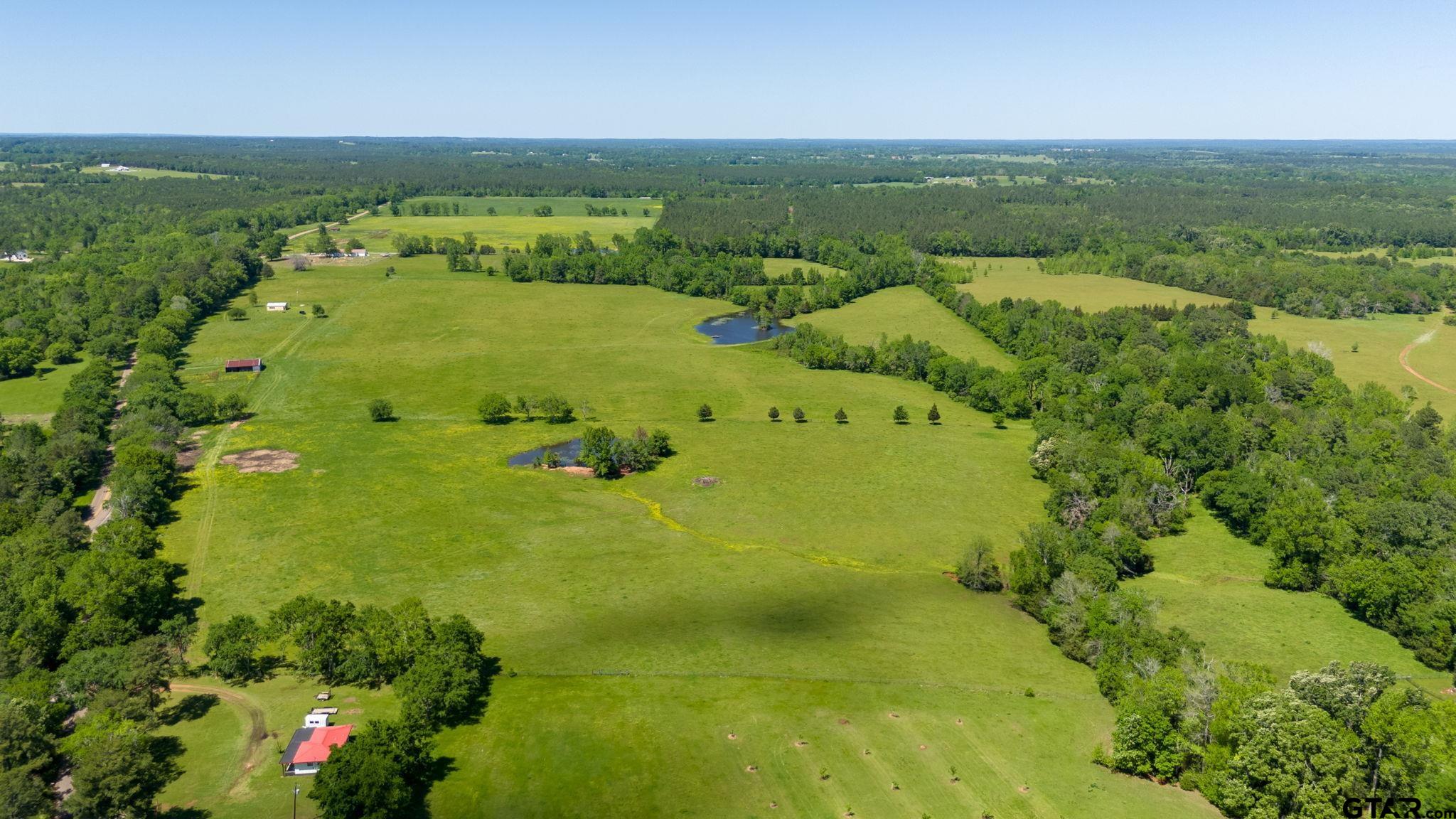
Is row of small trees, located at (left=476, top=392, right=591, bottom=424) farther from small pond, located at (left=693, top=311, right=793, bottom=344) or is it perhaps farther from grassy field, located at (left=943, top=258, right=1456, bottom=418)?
grassy field, located at (left=943, top=258, right=1456, bottom=418)

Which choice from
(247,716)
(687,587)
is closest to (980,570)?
(687,587)

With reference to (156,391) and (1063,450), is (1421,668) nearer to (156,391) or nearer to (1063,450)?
(1063,450)

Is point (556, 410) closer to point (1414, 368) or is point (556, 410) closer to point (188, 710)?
point (188, 710)

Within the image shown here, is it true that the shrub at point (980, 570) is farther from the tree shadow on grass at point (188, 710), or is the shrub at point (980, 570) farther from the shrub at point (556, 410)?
the shrub at point (556, 410)

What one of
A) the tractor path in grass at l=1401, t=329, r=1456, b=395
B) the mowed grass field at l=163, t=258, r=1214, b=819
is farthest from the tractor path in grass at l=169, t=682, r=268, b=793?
the tractor path in grass at l=1401, t=329, r=1456, b=395

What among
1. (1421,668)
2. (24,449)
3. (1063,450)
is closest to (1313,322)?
(1063,450)

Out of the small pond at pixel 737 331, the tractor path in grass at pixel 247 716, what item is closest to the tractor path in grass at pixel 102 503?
the tractor path in grass at pixel 247 716
